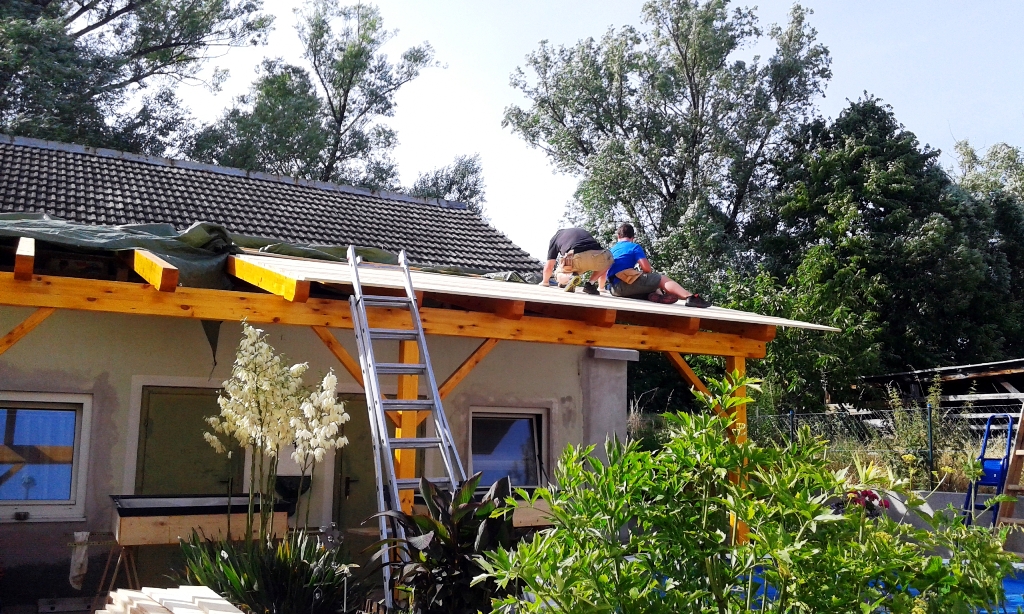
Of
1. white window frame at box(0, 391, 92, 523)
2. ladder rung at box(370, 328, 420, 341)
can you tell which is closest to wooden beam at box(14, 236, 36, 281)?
white window frame at box(0, 391, 92, 523)

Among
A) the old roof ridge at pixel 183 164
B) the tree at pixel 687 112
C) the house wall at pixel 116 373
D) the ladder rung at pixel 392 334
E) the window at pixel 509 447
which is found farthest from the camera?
the tree at pixel 687 112

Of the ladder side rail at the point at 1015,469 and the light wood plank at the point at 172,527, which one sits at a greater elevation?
the ladder side rail at the point at 1015,469

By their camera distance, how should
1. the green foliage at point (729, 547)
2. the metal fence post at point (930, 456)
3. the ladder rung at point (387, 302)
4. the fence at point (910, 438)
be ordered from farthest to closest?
the fence at point (910, 438) → the metal fence post at point (930, 456) → the ladder rung at point (387, 302) → the green foliage at point (729, 547)

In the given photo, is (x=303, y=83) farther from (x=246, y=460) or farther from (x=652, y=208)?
(x=246, y=460)

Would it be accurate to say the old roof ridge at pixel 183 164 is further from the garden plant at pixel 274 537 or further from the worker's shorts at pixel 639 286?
the garden plant at pixel 274 537

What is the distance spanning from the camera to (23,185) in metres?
10.2

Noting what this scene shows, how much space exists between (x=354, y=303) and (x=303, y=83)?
23520mm

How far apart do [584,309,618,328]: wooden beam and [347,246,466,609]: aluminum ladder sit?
152 cm

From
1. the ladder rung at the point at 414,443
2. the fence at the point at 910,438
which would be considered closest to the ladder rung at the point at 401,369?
the ladder rung at the point at 414,443

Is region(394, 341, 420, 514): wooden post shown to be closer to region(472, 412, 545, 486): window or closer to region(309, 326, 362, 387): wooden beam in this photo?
region(309, 326, 362, 387): wooden beam

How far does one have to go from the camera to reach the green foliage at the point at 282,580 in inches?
174

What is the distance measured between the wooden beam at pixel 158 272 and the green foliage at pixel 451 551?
7.77 feet

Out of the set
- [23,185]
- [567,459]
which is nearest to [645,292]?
[567,459]

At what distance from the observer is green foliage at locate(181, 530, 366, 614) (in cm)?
441
